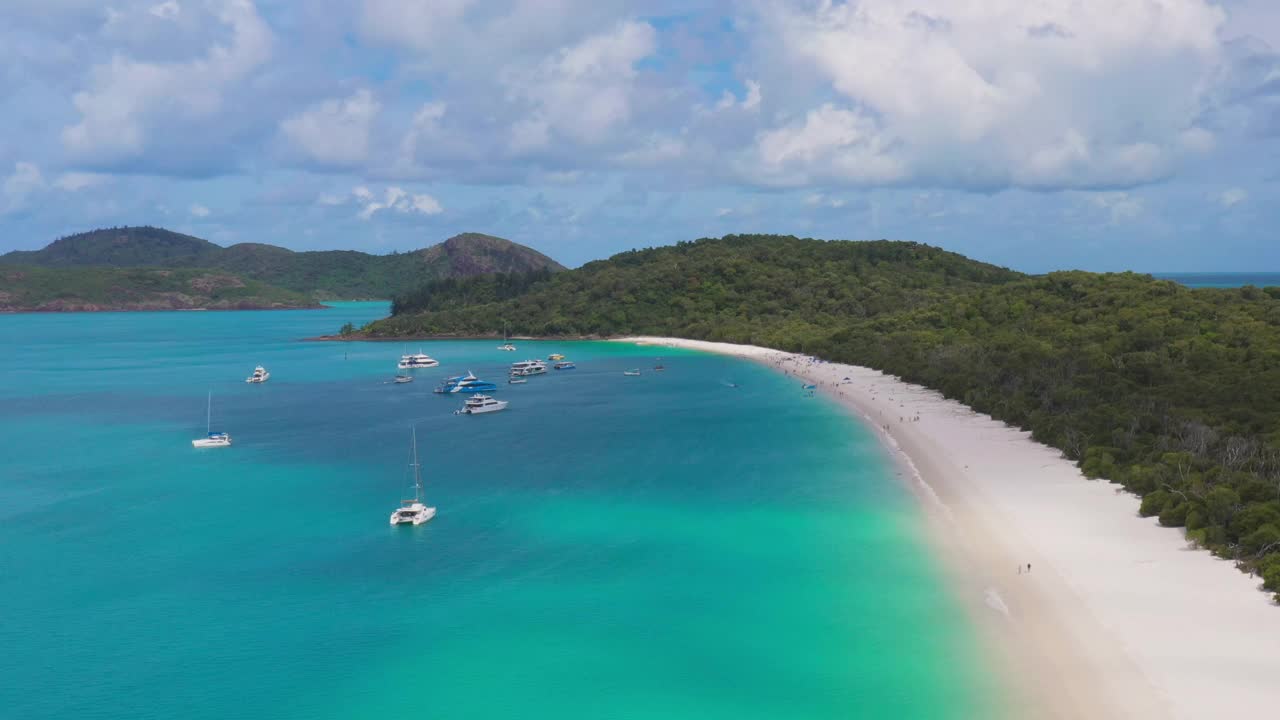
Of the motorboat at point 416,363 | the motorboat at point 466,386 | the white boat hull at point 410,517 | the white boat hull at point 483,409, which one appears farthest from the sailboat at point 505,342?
the white boat hull at point 410,517

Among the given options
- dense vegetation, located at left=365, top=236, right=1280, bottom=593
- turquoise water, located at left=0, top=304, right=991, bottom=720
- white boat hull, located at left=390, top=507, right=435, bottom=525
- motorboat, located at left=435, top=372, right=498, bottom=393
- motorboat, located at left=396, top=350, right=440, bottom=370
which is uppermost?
dense vegetation, located at left=365, top=236, right=1280, bottom=593

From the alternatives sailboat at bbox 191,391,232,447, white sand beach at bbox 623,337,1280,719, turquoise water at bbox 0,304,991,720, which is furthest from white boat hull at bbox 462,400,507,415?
white sand beach at bbox 623,337,1280,719

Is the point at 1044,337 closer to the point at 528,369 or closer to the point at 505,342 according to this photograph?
the point at 528,369

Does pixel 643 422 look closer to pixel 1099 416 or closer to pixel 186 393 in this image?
pixel 1099 416

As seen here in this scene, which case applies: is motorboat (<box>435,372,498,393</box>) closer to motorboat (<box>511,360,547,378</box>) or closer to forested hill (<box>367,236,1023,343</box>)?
motorboat (<box>511,360,547,378</box>)

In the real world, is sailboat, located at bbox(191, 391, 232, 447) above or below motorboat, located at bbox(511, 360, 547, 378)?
below

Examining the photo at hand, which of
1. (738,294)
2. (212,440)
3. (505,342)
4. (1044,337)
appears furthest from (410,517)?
(738,294)

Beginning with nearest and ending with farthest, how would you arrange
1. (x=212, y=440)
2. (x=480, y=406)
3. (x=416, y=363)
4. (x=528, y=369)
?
1. (x=212, y=440)
2. (x=480, y=406)
3. (x=528, y=369)
4. (x=416, y=363)

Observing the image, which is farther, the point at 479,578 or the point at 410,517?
the point at 410,517
